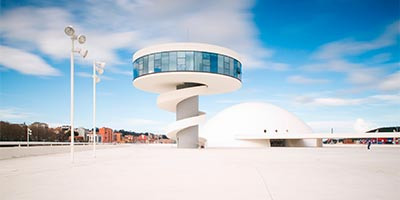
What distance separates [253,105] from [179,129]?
36.7 m

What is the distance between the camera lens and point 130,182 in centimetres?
994

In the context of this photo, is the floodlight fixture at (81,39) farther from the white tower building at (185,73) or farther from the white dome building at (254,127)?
the white dome building at (254,127)

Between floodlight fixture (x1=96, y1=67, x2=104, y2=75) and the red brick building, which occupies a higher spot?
floodlight fixture (x1=96, y1=67, x2=104, y2=75)

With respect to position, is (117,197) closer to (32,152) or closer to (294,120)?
(32,152)


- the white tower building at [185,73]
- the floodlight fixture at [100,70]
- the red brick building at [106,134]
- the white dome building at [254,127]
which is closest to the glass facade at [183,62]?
the white tower building at [185,73]

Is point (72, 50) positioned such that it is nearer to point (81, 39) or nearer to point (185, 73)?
point (81, 39)

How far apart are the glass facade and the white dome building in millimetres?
24009

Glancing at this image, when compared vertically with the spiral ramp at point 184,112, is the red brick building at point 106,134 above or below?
below

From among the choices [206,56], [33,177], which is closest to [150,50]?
[206,56]

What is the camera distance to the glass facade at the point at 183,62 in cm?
3738

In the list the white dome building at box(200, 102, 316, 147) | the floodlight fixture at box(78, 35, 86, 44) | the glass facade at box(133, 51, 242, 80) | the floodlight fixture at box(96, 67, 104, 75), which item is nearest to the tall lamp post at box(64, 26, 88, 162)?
the floodlight fixture at box(78, 35, 86, 44)

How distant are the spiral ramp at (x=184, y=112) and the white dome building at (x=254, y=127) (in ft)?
71.0

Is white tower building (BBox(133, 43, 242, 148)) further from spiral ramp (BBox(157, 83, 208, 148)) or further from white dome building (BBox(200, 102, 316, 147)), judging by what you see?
white dome building (BBox(200, 102, 316, 147))

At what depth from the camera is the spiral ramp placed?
3791 centimetres
